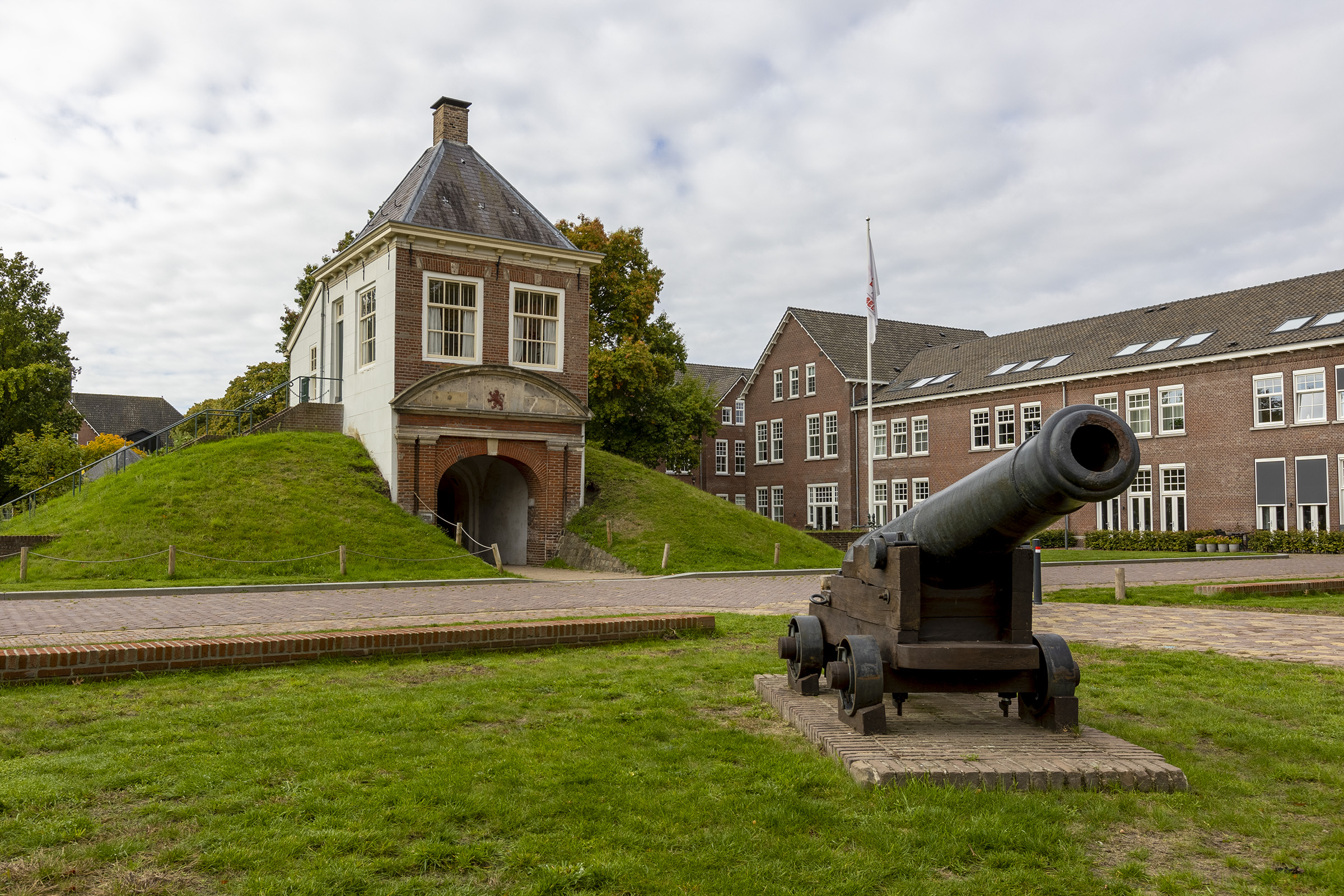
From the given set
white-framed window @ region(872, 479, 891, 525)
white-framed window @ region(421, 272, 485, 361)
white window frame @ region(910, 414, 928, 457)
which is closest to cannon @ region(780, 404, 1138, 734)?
white-framed window @ region(421, 272, 485, 361)

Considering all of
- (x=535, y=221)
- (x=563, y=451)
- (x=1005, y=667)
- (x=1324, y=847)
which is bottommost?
(x=1324, y=847)

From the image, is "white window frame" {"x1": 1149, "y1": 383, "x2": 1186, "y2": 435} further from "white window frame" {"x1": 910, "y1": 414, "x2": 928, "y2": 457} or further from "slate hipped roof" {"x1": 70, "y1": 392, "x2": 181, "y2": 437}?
"slate hipped roof" {"x1": 70, "y1": 392, "x2": 181, "y2": 437}

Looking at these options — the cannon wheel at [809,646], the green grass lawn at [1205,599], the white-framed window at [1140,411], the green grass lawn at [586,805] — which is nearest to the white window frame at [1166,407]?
the white-framed window at [1140,411]

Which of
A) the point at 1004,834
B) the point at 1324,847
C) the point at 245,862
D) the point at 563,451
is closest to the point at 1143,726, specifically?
the point at 1324,847

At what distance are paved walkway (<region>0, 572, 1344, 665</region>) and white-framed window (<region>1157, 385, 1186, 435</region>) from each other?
2588 centimetres

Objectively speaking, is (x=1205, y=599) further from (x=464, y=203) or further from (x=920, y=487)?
(x=920, y=487)

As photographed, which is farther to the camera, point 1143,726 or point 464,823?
point 1143,726

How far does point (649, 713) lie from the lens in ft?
21.3

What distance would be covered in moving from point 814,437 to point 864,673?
50052 millimetres

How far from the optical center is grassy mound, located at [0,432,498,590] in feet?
60.5

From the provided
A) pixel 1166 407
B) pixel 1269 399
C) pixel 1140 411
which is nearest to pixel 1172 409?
pixel 1166 407

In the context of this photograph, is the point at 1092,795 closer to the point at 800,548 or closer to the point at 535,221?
the point at 800,548

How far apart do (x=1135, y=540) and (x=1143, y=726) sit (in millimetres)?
34516

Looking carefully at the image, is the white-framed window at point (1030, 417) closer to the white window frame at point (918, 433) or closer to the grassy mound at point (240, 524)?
the white window frame at point (918, 433)
